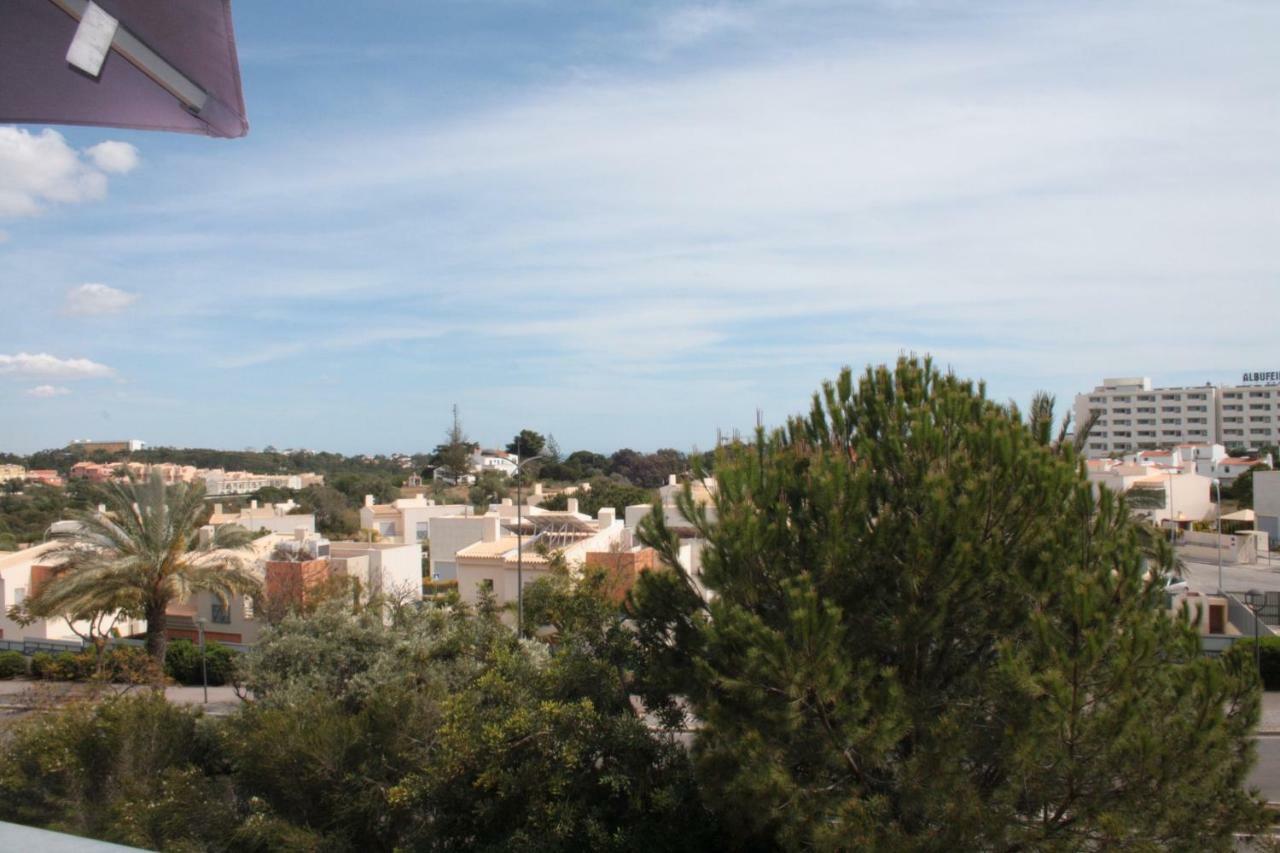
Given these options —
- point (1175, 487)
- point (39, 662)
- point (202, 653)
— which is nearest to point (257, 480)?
point (39, 662)

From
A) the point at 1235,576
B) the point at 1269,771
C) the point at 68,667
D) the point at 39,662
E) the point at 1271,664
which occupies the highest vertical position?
the point at 68,667

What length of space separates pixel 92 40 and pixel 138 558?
1845 centimetres

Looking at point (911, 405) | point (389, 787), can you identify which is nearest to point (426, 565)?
point (389, 787)

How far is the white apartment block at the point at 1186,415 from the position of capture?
10225 centimetres

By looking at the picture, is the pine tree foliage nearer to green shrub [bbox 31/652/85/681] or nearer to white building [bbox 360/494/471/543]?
green shrub [bbox 31/652/85/681]

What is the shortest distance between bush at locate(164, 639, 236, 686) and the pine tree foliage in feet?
62.8

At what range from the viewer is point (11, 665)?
24844mm

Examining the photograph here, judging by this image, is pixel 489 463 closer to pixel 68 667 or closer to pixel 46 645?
pixel 46 645

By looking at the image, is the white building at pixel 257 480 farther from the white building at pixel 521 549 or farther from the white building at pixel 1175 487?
the white building at pixel 1175 487

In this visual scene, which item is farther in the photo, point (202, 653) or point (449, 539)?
point (449, 539)

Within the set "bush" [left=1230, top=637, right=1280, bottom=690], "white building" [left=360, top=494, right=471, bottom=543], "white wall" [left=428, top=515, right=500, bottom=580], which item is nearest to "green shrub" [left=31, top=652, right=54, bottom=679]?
"white wall" [left=428, top=515, right=500, bottom=580]

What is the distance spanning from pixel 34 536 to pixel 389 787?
4463cm

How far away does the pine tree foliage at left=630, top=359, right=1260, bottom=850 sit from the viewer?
673 centimetres

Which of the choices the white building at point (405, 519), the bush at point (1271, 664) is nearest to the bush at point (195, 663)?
the bush at point (1271, 664)
